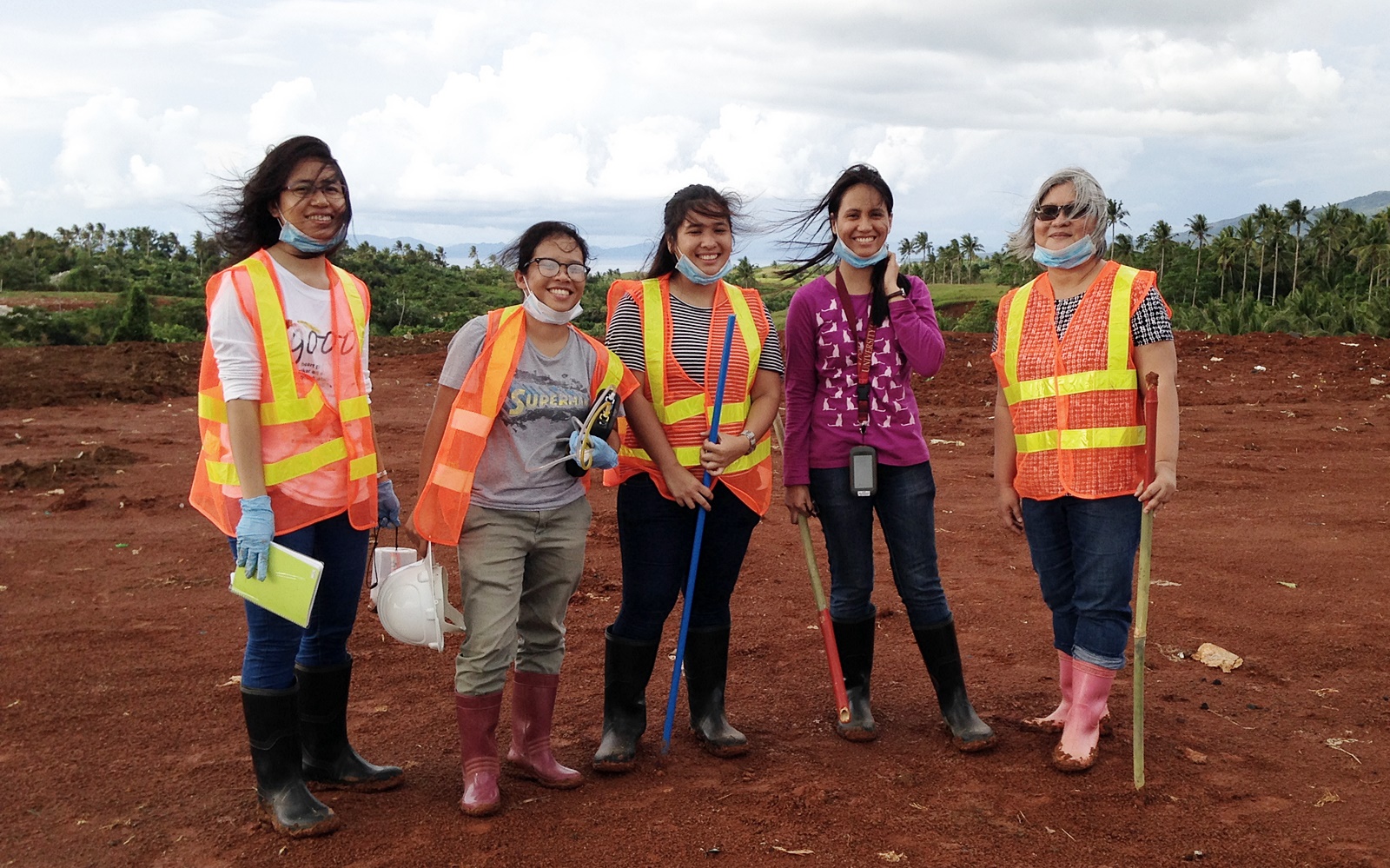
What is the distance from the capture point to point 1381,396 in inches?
543

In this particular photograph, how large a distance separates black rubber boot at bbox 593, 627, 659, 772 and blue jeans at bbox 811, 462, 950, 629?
76 centimetres

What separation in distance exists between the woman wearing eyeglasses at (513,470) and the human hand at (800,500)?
0.75m

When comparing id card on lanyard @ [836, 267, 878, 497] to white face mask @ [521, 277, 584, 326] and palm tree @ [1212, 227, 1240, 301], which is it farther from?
palm tree @ [1212, 227, 1240, 301]

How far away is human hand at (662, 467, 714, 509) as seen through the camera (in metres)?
3.58

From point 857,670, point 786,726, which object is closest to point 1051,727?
point 857,670

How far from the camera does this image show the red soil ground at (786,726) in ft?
10.6

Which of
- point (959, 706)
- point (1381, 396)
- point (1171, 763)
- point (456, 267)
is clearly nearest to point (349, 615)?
point (959, 706)

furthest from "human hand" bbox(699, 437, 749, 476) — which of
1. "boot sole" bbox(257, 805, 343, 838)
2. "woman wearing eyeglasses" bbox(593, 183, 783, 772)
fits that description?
"boot sole" bbox(257, 805, 343, 838)

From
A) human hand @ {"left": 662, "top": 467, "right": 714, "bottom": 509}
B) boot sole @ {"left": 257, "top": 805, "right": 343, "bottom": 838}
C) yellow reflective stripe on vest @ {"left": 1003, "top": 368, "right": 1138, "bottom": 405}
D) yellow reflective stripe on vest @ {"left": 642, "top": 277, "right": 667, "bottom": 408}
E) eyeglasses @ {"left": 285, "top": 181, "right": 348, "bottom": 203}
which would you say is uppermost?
eyeglasses @ {"left": 285, "top": 181, "right": 348, "bottom": 203}

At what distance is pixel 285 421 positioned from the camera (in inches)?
127

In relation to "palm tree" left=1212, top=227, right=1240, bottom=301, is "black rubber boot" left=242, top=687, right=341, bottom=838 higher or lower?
lower

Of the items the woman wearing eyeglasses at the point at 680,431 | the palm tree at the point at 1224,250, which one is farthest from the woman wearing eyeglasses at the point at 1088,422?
the palm tree at the point at 1224,250

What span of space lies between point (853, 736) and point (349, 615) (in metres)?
1.85

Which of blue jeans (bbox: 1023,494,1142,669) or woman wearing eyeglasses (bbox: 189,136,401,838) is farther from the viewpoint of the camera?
blue jeans (bbox: 1023,494,1142,669)
